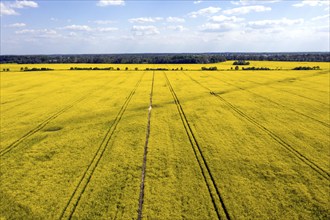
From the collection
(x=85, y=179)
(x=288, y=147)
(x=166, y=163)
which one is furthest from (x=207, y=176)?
(x=288, y=147)

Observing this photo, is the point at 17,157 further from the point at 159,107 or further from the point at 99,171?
the point at 159,107

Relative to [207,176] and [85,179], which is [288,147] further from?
[85,179]

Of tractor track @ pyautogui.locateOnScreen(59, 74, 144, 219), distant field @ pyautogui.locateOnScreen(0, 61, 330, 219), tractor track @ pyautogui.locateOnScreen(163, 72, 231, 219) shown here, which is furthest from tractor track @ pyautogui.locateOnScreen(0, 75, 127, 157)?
tractor track @ pyautogui.locateOnScreen(163, 72, 231, 219)

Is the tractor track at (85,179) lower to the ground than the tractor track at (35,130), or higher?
lower

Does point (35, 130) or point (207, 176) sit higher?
point (35, 130)

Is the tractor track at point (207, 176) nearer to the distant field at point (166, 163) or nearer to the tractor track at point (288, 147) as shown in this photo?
the distant field at point (166, 163)

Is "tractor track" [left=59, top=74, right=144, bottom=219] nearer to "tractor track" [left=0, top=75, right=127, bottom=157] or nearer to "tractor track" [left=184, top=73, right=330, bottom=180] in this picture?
"tractor track" [left=0, top=75, right=127, bottom=157]

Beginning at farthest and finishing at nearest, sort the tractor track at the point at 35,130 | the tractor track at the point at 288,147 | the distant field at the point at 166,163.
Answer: the tractor track at the point at 35,130 → the tractor track at the point at 288,147 → the distant field at the point at 166,163

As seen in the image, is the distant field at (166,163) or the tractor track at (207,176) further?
the distant field at (166,163)

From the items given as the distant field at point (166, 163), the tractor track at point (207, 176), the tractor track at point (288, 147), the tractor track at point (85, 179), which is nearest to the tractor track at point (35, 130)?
the distant field at point (166, 163)
